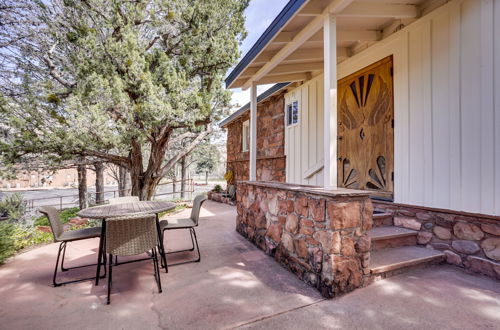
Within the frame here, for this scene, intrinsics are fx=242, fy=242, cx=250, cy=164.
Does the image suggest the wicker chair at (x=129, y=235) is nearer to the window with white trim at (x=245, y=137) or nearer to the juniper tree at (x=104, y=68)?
the juniper tree at (x=104, y=68)

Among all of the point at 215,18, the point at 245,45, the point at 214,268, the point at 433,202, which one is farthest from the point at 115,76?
the point at 433,202

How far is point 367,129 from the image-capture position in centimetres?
378

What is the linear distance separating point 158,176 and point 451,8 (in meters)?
7.53

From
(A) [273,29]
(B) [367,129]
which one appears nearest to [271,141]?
(B) [367,129]

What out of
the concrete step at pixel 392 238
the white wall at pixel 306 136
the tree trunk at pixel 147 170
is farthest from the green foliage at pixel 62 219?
the concrete step at pixel 392 238

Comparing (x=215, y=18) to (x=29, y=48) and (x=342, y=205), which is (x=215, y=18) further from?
(x=342, y=205)

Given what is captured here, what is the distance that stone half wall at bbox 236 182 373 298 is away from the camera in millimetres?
2139

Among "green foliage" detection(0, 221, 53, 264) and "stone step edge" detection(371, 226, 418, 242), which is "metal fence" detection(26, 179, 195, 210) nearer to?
"green foliage" detection(0, 221, 53, 264)

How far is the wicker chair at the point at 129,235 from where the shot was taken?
7.52 feet

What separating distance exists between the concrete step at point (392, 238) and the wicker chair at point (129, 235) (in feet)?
7.92

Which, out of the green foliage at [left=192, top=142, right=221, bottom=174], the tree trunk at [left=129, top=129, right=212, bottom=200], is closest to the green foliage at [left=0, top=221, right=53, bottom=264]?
the tree trunk at [left=129, top=129, right=212, bottom=200]

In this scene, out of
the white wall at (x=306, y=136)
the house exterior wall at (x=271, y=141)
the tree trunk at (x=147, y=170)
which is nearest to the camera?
the white wall at (x=306, y=136)

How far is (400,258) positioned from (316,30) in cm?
269

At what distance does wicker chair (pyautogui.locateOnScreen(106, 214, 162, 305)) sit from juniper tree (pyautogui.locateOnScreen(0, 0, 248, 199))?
3.98m
